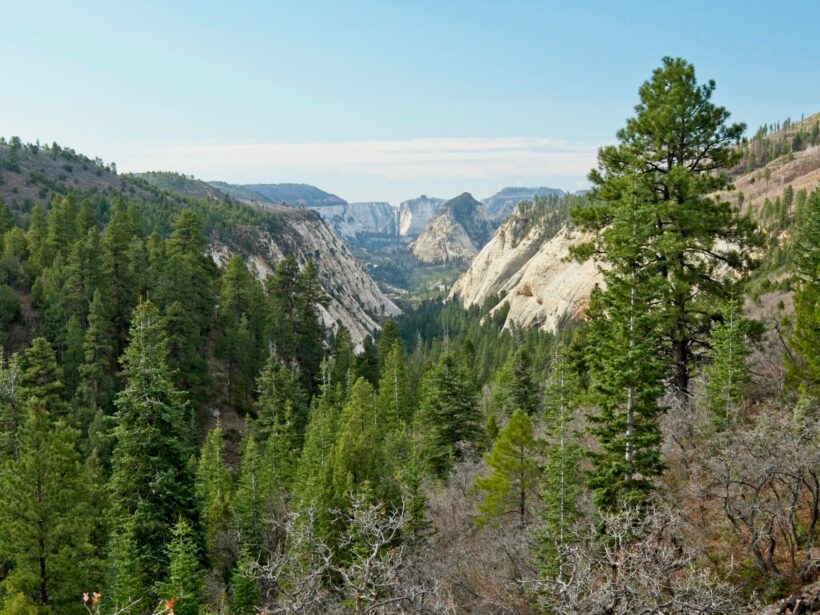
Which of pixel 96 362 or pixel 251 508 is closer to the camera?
pixel 251 508

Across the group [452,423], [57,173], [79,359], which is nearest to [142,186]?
[57,173]

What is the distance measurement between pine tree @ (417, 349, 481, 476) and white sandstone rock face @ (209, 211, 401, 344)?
8438 cm

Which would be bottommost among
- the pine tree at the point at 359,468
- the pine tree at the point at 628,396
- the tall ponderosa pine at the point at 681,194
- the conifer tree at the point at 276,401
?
the conifer tree at the point at 276,401

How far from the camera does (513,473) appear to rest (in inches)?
958

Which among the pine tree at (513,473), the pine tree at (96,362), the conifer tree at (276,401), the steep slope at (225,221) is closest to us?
the pine tree at (513,473)

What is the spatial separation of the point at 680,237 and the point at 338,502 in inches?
643

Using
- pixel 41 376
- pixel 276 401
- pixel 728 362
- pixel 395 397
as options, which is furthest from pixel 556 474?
pixel 276 401

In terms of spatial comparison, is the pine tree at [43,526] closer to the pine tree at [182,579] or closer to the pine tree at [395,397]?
the pine tree at [182,579]

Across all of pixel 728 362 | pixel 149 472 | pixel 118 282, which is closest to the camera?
pixel 728 362

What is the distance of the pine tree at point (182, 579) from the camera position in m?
21.3

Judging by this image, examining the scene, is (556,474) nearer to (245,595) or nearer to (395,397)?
(245,595)

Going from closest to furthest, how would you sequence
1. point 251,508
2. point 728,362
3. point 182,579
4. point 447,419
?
point 728,362 < point 182,579 < point 251,508 < point 447,419

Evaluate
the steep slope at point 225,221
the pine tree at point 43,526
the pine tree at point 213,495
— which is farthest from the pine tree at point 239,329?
the steep slope at point 225,221

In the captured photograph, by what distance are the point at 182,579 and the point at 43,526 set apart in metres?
5.50
